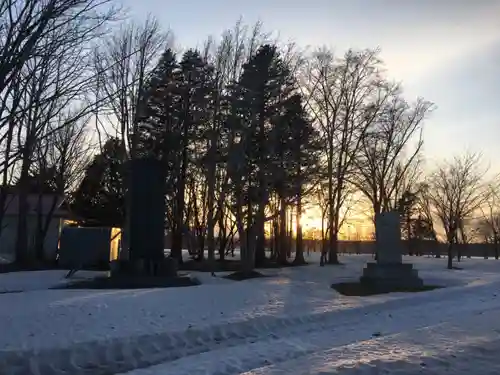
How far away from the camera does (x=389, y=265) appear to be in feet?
77.6

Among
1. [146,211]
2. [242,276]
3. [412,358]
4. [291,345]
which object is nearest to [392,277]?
[242,276]

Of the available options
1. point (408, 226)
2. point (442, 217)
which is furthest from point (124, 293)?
point (408, 226)

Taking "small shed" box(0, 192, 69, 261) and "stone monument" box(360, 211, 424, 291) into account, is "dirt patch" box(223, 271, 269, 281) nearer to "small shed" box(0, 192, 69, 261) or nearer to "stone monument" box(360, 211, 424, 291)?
"stone monument" box(360, 211, 424, 291)

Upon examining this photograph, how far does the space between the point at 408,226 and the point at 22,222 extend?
42.3m

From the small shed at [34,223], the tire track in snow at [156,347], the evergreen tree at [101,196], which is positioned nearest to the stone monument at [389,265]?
the tire track in snow at [156,347]

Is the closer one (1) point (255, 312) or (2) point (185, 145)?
(1) point (255, 312)

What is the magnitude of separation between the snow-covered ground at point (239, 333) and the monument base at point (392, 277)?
4.55 meters

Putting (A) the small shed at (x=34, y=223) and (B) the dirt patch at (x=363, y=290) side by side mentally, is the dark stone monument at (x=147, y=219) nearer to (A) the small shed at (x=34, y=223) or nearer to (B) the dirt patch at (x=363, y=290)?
(B) the dirt patch at (x=363, y=290)

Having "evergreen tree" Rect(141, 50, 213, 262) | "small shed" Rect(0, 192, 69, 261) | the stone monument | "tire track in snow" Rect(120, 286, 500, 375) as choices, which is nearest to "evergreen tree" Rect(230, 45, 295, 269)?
"evergreen tree" Rect(141, 50, 213, 262)

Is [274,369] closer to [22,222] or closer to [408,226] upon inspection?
[22,222]

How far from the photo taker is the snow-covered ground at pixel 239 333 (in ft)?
24.4

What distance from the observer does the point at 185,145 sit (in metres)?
36.1

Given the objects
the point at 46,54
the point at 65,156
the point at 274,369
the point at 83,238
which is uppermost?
the point at 65,156

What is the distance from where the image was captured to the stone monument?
23.0m
